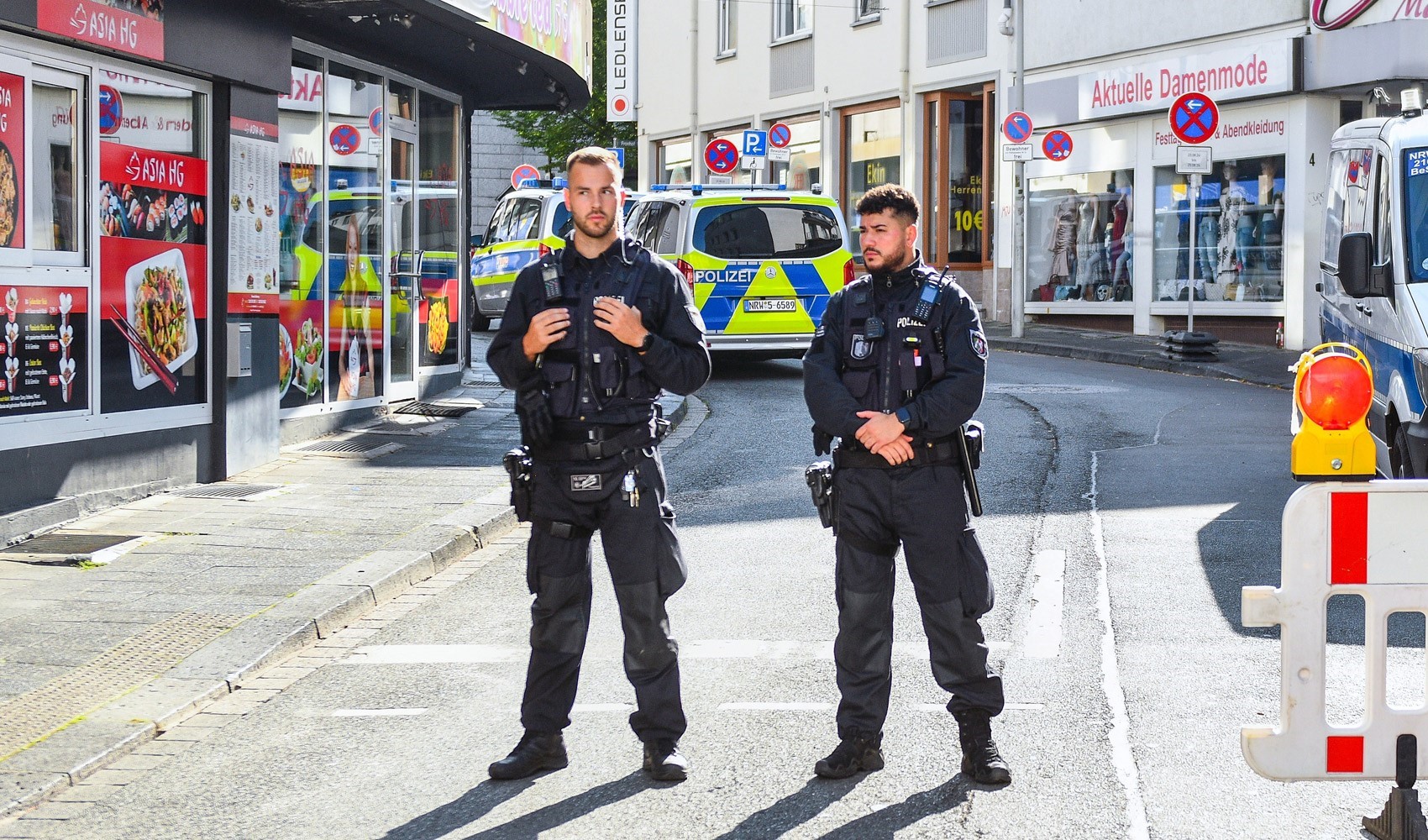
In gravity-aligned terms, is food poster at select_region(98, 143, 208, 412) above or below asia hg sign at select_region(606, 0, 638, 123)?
below

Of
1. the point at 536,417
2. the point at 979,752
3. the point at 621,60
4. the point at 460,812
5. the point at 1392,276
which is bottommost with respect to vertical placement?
the point at 460,812

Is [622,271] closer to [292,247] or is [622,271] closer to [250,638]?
[250,638]

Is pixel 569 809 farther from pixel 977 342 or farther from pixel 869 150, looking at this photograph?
pixel 869 150

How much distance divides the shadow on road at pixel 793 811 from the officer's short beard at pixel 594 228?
5.51 ft

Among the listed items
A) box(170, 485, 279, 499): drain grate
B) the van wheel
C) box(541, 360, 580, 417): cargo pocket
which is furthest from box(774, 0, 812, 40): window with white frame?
box(541, 360, 580, 417): cargo pocket

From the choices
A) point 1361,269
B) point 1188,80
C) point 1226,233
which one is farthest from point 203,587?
point 1188,80

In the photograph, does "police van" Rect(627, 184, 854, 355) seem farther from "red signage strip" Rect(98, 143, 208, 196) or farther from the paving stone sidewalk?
"red signage strip" Rect(98, 143, 208, 196)

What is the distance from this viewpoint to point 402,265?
588 inches

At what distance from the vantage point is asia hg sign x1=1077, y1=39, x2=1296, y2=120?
22.6 m

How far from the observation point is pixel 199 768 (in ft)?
17.4

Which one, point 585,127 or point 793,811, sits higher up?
point 585,127

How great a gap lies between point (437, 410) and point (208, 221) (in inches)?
172

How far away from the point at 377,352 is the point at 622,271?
31.3ft

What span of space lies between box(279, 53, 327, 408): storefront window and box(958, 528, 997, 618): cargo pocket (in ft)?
27.6
